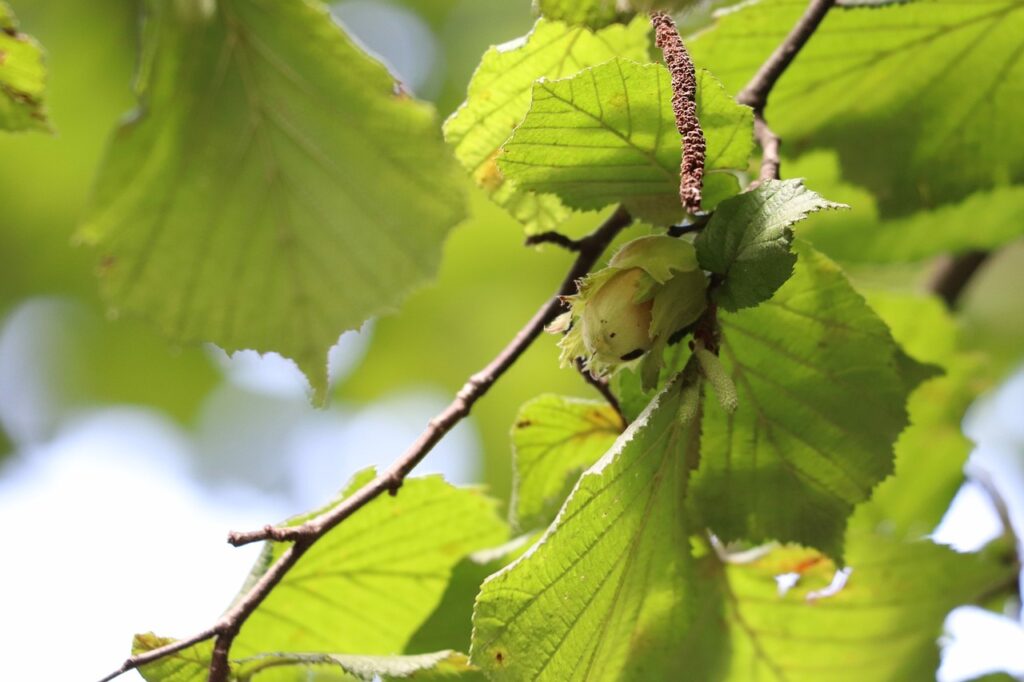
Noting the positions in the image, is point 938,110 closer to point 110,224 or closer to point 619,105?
point 619,105

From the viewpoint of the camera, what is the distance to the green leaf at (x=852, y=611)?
1.06 metres

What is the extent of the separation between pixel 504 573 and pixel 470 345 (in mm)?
2236

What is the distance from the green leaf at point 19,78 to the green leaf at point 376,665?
467mm

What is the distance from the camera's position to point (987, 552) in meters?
1.29

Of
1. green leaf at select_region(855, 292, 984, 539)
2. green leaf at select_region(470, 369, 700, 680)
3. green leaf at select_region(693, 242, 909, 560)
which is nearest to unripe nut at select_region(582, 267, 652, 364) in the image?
green leaf at select_region(470, 369, 700, 680)

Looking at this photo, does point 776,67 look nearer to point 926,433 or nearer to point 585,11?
point 585,11

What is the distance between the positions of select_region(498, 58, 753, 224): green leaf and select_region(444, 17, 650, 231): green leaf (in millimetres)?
107

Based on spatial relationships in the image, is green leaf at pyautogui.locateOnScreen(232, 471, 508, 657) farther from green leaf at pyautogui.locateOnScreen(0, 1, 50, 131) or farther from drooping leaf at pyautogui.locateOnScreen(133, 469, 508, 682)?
green leaf at pyautogui.locateOnScreen(0, 1, 50, 131)

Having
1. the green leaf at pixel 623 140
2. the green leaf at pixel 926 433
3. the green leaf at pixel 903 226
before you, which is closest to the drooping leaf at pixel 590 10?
the green leaf at pixel 623 140

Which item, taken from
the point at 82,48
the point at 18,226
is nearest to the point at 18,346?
the point at 18,226

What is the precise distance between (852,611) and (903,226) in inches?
16.6

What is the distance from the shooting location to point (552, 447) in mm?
952

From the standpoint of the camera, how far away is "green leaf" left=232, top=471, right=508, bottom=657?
999 millimetres

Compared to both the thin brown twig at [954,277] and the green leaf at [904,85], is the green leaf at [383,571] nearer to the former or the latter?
the green leaf at [904,85]
